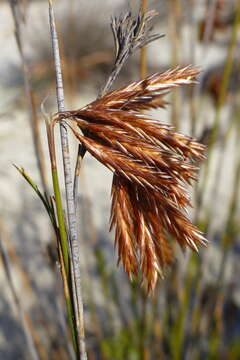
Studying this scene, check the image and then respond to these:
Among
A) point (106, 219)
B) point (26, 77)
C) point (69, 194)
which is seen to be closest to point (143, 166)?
point (69, 194)

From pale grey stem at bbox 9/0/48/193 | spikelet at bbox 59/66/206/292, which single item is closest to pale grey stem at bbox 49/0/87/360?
spikelet at bbox 59/66/206/292

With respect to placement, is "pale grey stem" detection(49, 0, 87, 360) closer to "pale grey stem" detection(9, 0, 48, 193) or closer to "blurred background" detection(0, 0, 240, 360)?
"blurred background" detection(0, 0, 240, 360)

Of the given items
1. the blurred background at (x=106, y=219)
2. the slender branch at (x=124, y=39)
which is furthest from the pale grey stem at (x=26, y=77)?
the slender branch at (x=124, y=39)

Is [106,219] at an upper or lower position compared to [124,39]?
lower

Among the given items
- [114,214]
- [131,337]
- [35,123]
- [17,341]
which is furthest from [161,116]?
[114,214]

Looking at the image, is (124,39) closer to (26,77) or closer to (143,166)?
(143,166)

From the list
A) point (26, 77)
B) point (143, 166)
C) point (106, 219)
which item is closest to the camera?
point (143, 166)

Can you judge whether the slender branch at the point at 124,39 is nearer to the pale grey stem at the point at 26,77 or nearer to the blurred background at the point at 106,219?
the blurred background at the point at 106,219
